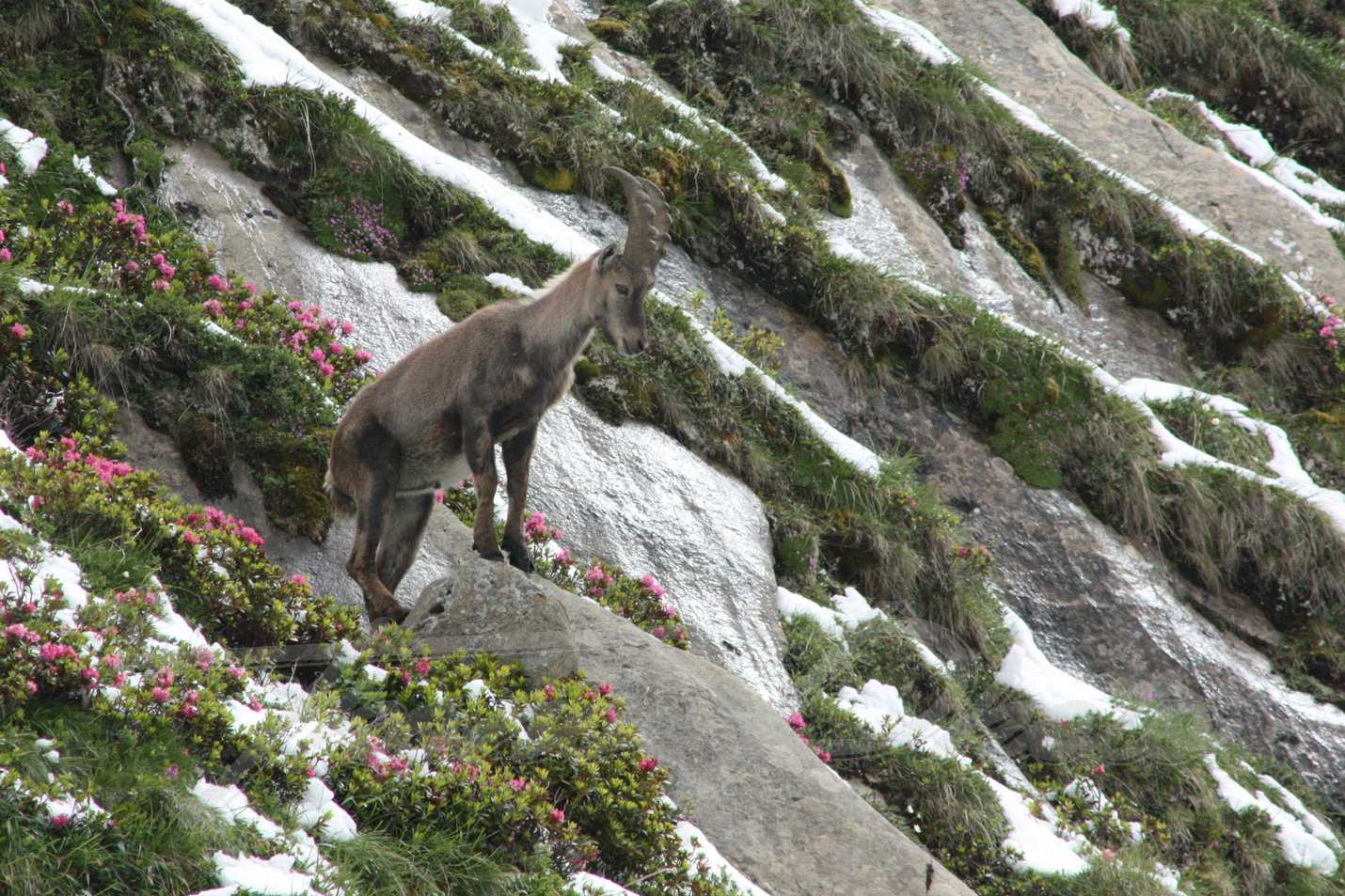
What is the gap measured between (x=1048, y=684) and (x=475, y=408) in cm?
656

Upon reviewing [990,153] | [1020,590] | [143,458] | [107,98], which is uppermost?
[990,153]

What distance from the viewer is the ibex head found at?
26.0 feet

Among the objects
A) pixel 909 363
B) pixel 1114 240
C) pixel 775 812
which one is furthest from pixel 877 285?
pixel 775 812

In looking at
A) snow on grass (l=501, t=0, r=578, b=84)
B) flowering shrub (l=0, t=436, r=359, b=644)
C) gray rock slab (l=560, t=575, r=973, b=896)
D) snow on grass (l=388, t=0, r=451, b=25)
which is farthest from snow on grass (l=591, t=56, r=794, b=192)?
flowering shrub (l=0, t=436, r=359, b=644)

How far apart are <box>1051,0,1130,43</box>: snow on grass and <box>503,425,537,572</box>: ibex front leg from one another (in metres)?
17.0

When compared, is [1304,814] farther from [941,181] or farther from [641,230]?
[941,181]

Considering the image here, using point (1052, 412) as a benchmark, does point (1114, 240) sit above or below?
above

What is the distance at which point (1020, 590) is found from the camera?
1273cm

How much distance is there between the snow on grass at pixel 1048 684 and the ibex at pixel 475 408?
18.9ft

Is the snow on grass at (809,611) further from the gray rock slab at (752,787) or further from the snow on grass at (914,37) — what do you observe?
the snow on grass at (914,37)

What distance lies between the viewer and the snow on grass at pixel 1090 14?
2125cm

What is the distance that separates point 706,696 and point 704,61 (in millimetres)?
12075

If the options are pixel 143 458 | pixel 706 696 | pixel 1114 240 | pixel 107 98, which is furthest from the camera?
pixel 1114 240

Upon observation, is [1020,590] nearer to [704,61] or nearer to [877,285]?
[877,285]
